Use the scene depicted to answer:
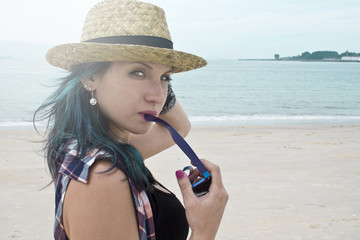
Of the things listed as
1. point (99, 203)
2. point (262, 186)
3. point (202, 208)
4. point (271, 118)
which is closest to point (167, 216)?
point (202, 208)

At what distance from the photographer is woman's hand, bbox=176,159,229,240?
1184mm

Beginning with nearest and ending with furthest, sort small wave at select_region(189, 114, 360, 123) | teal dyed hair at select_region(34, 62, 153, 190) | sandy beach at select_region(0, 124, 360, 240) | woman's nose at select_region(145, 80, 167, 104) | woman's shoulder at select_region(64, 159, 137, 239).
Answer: woman's shoulder at select_region(64, 159, 137, 239) → teal dyed hair at select_region(34, 62, 153, 190) → woman's nose at select_region(145, 80, 167, 104) → sandy beach at select_region(0, 124, 360, 240) → small wave at select_region(189, 114, 360, 123)

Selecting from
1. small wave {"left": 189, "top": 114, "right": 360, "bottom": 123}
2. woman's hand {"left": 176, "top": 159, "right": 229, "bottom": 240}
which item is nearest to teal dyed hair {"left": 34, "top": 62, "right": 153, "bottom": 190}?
woman's hand {"left": 176, "top": 159, "right": 229, "bottom": 240}

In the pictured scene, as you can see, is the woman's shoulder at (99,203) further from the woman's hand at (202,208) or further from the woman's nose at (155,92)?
the woman's nose at (155,92)

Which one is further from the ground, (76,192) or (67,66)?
(67,66)

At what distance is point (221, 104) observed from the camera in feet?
69.8

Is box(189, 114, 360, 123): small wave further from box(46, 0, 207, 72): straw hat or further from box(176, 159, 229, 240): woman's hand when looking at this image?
box(176, 159, 229, 240): woman's hand

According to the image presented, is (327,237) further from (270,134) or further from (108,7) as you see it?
(270,134)

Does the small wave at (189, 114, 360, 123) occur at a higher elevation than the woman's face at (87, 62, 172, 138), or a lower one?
lower

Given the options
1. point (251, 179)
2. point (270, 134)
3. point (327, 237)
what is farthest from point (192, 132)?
point (327, 237)

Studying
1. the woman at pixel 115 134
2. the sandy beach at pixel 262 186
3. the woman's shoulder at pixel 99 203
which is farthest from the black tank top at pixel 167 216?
the sandy beach at pixel 262 186

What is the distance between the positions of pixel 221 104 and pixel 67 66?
20.1 m

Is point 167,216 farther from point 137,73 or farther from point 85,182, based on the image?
point 137,73

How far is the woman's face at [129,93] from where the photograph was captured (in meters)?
1.26
